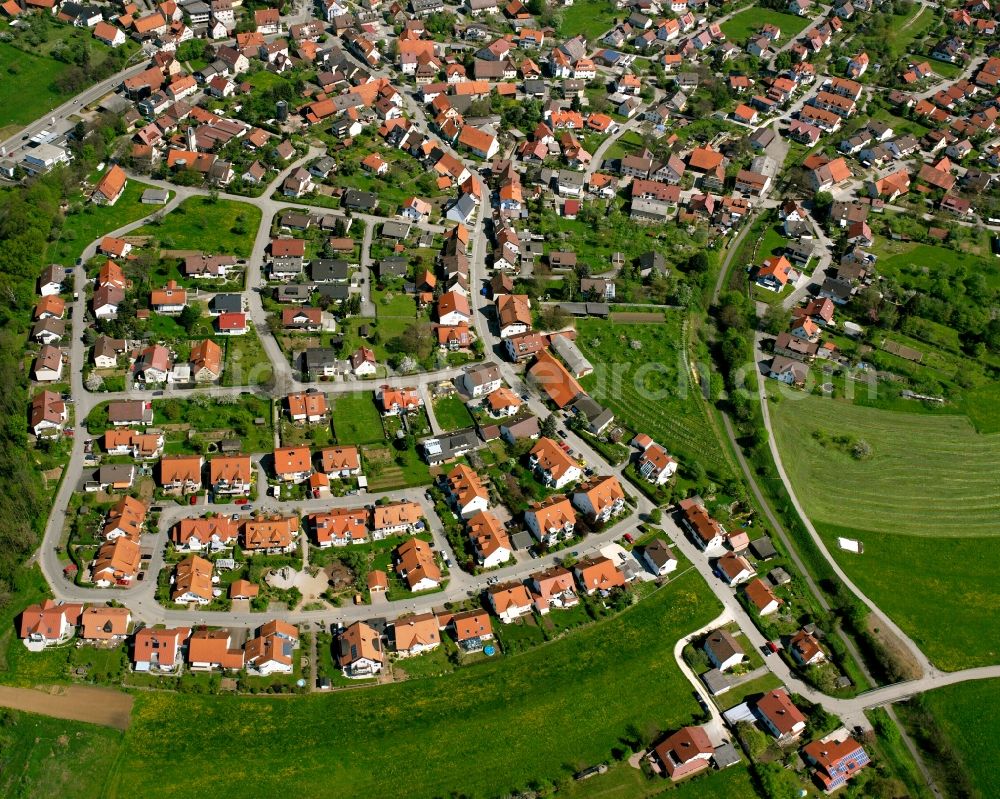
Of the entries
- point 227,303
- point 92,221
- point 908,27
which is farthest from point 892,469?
point 908,27

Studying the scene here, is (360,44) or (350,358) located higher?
(360,44)

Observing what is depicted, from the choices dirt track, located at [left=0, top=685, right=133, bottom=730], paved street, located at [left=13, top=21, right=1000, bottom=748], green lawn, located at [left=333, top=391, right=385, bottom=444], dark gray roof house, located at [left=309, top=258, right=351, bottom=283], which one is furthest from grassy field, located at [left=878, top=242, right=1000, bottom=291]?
dirt track, located at [left=0, top=685, right=133, bottom=730]

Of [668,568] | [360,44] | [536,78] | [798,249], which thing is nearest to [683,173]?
[798,249]

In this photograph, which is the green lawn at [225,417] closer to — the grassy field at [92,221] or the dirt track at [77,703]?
the dirt track at [77,703]

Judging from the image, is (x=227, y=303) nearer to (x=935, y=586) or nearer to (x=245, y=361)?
(x=245, y=361)

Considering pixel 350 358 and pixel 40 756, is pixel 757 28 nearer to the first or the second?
pixel 350 358

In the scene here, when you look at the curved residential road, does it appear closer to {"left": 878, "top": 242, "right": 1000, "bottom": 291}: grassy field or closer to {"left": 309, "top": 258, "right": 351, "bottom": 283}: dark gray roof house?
{"left": 309, "top": 258, "right": 351, "bottom": 283}: dark gray roof house

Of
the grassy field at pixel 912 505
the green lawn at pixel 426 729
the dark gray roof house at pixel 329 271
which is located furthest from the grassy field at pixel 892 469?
the dark gray roof house at pixel 329 271
